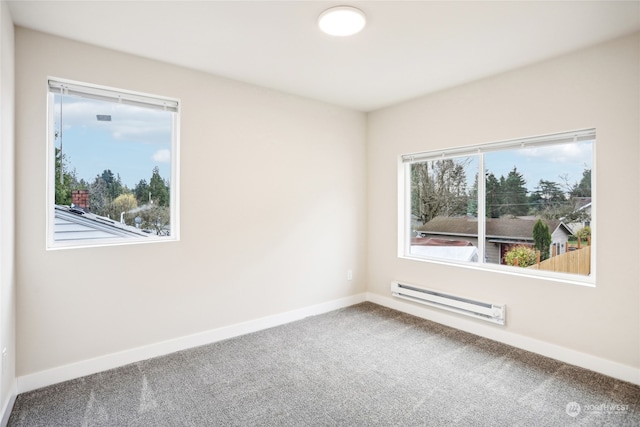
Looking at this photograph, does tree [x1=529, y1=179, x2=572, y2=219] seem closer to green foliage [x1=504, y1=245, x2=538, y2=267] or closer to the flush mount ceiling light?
green foliage [x1=504, y1=245, x2=538, y2=267]

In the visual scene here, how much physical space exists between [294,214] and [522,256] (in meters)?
2.27

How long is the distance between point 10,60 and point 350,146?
3162 millimetres

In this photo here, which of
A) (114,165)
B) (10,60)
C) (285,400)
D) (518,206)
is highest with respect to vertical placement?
(10,60)

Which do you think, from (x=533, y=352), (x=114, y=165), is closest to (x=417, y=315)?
(x=533, y=352)

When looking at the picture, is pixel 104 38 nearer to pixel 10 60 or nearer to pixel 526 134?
pixel 10 60

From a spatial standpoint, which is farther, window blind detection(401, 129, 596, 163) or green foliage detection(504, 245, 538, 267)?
green foliage detection(504, 245, 538, 267)

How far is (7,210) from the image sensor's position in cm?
210

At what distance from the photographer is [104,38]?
2469 mm

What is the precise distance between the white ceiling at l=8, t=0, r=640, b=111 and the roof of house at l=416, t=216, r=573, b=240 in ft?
4.56

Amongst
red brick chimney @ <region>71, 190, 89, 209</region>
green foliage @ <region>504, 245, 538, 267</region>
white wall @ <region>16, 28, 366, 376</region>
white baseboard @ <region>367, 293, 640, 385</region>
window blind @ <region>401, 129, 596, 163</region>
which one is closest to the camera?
white wall @ <region>16, 28, 366, 376</region>

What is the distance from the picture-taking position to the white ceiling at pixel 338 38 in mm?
2105

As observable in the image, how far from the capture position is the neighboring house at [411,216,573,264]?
2.97 metres

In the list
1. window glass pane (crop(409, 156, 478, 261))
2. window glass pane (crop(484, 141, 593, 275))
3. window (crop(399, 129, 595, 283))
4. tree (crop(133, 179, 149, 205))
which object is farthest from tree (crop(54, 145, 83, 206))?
window glass pane (crop(484, 141, 593, 275))

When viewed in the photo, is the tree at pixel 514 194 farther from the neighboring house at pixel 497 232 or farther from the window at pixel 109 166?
the window at pixel 109 166
